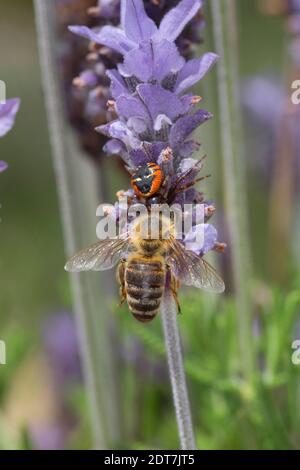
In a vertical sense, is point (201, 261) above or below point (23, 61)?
below

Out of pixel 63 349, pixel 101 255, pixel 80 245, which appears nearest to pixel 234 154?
pixel 80 245

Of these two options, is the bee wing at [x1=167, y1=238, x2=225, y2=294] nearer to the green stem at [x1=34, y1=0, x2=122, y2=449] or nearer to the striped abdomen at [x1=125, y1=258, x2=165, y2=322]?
the striped abdomen at [x1=125, y1=258, x2=165, y2=322]

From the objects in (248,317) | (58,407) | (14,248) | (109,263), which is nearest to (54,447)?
(58,407)

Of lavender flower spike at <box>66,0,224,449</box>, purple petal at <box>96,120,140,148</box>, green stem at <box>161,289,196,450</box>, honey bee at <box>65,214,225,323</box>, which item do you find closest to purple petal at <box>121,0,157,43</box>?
lavender flower spike at <box>66,0,224,449</box>

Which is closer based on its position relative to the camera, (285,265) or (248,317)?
(248,317)

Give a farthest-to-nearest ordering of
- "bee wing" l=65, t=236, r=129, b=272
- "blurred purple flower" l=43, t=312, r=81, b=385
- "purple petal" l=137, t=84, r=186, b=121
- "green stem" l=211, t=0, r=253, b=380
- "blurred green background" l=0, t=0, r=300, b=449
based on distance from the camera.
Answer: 1. "blurred purple flower" l=43, t=312, r=81, b=385
2. "blurred green background" l=0, t=0, r=300, b=449
3. "green stem" l=211, t=0, r=253, b=380
4. "bee wing" l=65, t=236, r=129, b=272
5. "purple petal" l=137, t=84, r=186, b=121

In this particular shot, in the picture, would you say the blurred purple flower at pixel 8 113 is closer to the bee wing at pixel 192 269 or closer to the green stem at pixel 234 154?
the bee wing at pixel 192 269
